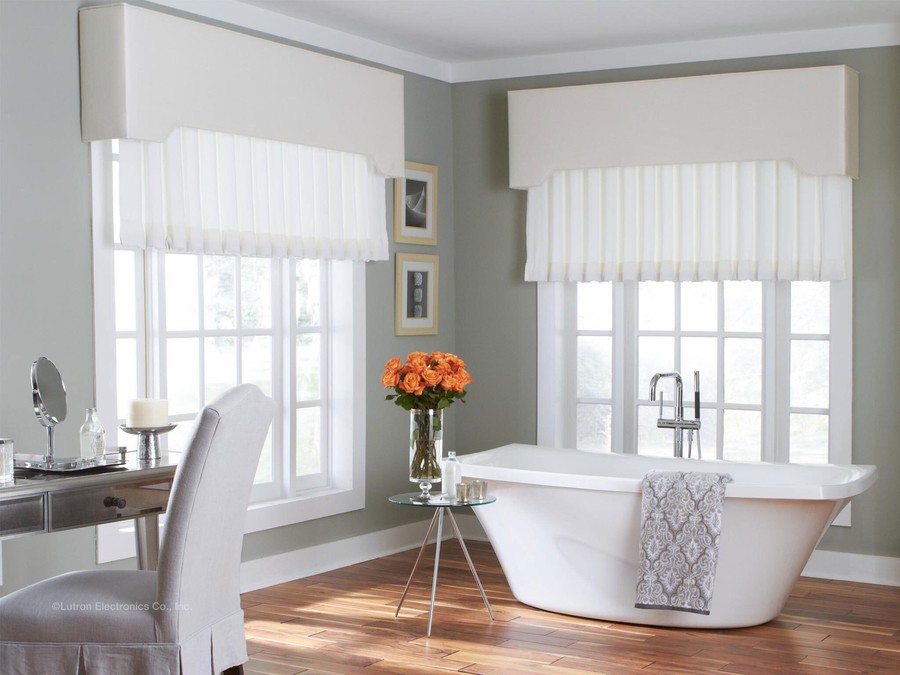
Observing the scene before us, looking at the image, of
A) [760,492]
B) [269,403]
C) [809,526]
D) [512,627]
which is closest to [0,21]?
[269,403]

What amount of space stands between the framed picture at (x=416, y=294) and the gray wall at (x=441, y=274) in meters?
0.06

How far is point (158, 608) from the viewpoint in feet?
8.75

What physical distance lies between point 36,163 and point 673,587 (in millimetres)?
2711

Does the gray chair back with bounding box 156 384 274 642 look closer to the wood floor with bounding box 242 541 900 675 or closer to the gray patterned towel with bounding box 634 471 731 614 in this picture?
the wood floor with bounding box 242 541 900 675

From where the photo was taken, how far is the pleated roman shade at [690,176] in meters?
4.98

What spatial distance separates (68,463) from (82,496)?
24 cm

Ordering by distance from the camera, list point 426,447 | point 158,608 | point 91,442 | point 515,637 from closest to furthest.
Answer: point 158,608 < point 91,442 < point 515,637 < point 426,447

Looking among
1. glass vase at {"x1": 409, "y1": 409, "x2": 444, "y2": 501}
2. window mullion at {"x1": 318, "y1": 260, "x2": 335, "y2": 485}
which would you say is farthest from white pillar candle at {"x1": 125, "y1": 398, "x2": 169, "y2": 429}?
window mullion at {"x1": 318, "y1": 260, "x2": 335, "y2": 485}

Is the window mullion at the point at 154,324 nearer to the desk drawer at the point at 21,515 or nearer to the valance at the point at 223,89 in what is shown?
the valance at the point at 223,89

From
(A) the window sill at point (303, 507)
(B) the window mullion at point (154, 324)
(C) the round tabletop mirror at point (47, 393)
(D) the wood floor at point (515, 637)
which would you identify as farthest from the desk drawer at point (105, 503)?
(A) the window sill at point (303, 507)

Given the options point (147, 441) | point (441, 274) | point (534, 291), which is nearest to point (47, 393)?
point (147, 441)

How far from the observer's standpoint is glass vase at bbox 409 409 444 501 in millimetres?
4176

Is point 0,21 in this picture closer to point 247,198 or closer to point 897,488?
point 247,198

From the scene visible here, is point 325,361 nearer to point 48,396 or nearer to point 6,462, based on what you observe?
point 48,396
